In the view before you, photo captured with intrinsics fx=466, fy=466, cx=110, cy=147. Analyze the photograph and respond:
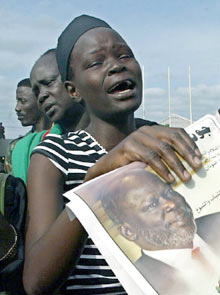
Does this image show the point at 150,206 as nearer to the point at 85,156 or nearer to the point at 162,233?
the point at 162,233

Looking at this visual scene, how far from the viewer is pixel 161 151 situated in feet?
2.55

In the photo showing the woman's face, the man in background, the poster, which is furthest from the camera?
the man in background

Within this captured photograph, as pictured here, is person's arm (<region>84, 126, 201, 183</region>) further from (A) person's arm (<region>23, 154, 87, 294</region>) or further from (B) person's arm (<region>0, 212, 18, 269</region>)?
(B) person's arm (<region>0, 212, 18, 269</region>)

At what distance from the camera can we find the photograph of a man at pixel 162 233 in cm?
72

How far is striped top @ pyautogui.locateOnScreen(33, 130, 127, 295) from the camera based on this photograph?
3.59 feet

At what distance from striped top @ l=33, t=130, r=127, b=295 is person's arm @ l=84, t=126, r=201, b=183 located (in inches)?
12.9

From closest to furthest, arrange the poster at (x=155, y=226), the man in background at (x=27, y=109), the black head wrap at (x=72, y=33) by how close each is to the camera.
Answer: the poster at (x=155, y=226) < the black head wrap at (x=72, y=33) < the man in background at (x=27, y=109)

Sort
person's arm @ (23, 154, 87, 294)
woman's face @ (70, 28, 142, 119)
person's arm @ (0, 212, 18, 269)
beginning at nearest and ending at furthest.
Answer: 1. person's arm @ (23, 154, 87, 294)
2. person's arm @ (0, 212, 18, 269)
3. woman's face @ (70, 28, 142, 119)

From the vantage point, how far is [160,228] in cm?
75

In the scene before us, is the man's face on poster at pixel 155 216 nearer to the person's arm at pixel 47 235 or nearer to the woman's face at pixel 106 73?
the person's arm at pixel 47 235

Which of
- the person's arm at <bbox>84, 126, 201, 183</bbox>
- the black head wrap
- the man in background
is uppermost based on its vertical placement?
the black head wrap

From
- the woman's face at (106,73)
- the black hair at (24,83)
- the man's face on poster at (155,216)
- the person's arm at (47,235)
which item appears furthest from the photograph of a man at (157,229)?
the black hair at (24,83)

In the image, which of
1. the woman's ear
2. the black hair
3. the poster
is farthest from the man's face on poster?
the black hair

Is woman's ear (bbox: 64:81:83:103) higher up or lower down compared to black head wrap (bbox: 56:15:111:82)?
lower down
